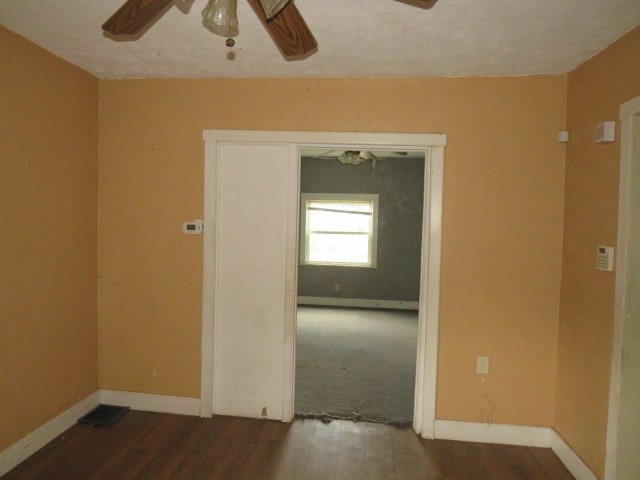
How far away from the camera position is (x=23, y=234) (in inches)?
83.7

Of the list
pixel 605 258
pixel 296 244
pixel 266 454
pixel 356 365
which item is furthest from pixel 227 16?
pixel 356 365

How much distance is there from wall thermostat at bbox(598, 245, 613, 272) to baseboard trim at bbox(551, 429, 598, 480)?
113 centimetres

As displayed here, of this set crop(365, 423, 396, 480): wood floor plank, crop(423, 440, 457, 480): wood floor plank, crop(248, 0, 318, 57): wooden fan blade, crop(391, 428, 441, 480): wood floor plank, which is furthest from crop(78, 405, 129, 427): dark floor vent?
crop(248, 0, 318, 57): wooden fan blade

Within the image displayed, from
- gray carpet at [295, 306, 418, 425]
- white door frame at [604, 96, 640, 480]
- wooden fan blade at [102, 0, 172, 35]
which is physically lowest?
gray carpet at [295, 306, 418, 425]

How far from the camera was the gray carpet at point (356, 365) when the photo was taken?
2865mm

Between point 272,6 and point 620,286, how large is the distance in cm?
204

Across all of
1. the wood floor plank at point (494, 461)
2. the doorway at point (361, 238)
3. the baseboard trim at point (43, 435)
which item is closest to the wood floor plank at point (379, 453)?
the wood floor plank at point (494, 461)

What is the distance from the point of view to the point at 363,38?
1998mm

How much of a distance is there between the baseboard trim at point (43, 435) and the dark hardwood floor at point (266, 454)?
47mm

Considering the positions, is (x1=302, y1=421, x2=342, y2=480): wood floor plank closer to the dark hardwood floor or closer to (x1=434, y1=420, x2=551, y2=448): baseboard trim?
the dark hardwood floor

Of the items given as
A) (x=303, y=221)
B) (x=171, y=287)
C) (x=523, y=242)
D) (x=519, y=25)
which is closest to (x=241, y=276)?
(x=171, y=287)

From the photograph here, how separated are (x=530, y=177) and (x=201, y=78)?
236cm

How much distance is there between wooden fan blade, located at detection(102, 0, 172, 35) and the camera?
121cm

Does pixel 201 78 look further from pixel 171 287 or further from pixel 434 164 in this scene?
pixel 434 164
